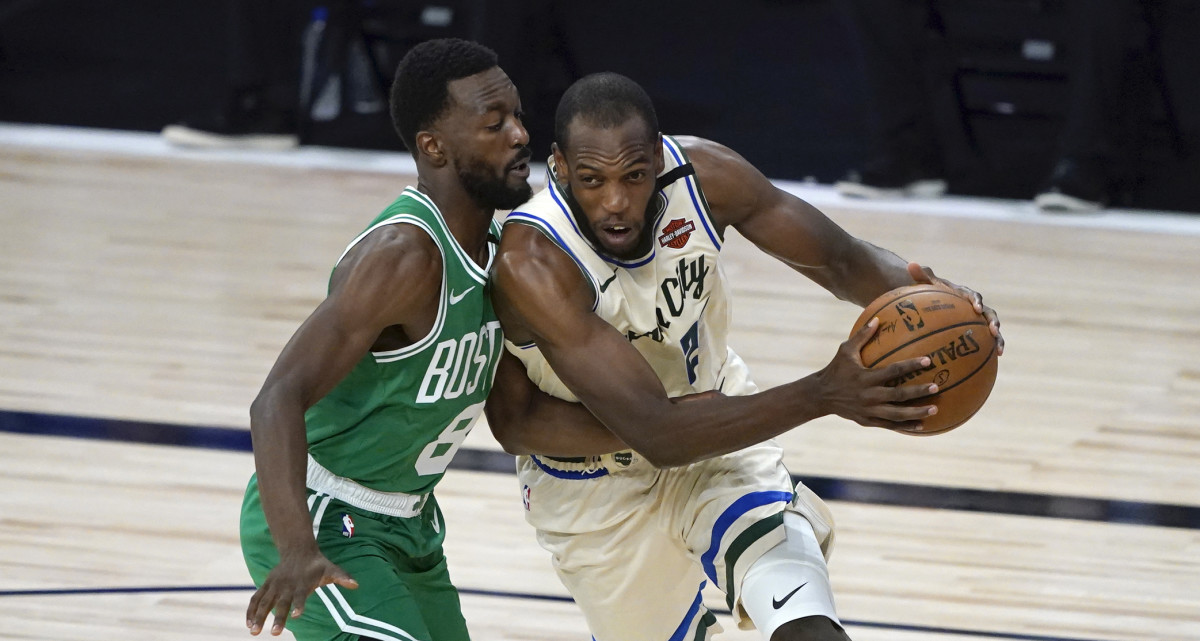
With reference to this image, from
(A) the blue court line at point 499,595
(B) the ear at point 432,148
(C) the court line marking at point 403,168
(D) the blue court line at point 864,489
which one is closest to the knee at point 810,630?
(B) the ear at point 432,148

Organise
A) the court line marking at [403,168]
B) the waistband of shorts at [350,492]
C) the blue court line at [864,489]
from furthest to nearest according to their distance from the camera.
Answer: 1. the court line marking at [403,168]
2. the blue court line at [864,489]
3. the waistband of shorts at [350,492]

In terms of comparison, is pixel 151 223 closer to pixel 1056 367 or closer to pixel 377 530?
pixel 1056 367

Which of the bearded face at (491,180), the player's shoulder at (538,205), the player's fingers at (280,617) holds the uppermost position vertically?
the bearded face at (491,180)

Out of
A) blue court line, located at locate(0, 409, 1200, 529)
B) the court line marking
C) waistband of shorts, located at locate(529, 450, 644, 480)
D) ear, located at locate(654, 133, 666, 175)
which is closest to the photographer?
ear, located at locate(654, 133, 666, 175)

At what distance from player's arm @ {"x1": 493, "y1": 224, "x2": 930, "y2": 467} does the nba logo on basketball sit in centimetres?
27

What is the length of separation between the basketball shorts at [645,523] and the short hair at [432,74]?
888 mm

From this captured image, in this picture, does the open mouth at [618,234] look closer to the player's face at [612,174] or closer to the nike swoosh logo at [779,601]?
the player's face at [612,174]

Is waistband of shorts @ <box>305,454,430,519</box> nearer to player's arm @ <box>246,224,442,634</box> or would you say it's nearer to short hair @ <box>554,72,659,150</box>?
player's arm @ <box>246,224,442,634</box>

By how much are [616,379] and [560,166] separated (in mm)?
488

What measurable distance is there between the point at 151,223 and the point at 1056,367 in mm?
5206

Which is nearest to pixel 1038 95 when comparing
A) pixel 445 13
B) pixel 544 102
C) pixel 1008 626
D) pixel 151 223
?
pixel 544 102

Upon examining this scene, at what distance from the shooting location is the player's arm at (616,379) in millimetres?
2996

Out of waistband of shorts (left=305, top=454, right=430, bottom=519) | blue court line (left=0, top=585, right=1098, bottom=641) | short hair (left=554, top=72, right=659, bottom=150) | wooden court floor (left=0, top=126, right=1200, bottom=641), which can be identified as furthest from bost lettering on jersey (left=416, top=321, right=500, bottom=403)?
blue court line (left=0, top=585, right=1098, bottom=641)

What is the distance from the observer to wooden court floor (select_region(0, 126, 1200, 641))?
451cm
